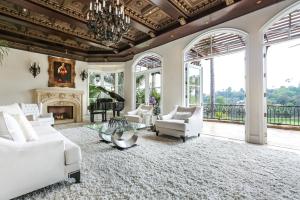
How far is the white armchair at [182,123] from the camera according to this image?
13.6ft

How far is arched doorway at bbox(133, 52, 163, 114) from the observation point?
6.91m

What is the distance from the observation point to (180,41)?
18.6ft

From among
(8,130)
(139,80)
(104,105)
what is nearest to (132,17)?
(139,80)

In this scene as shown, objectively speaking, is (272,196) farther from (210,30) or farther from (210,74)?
(210,74)

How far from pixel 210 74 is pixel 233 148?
5666 millimetres

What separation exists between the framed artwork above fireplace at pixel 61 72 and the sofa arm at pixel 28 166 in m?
6.02

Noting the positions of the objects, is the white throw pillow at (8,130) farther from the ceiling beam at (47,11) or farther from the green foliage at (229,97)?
the green foliage at (229,97)

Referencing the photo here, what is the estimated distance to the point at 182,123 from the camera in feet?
13.5

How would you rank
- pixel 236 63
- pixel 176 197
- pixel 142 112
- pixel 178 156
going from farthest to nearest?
pixel 236 63 < pixel 142 112 < pixel 178 156 < pixel 176 197

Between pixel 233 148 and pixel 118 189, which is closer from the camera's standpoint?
pixel 118 189

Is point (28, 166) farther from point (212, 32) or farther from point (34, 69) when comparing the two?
point (34, 69)

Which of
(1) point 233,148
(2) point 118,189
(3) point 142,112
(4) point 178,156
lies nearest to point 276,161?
(1) point 233,148

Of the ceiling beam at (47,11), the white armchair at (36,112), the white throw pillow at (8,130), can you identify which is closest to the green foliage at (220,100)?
the ceiling beam at (47,11)

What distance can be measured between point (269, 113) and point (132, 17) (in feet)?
20.6
